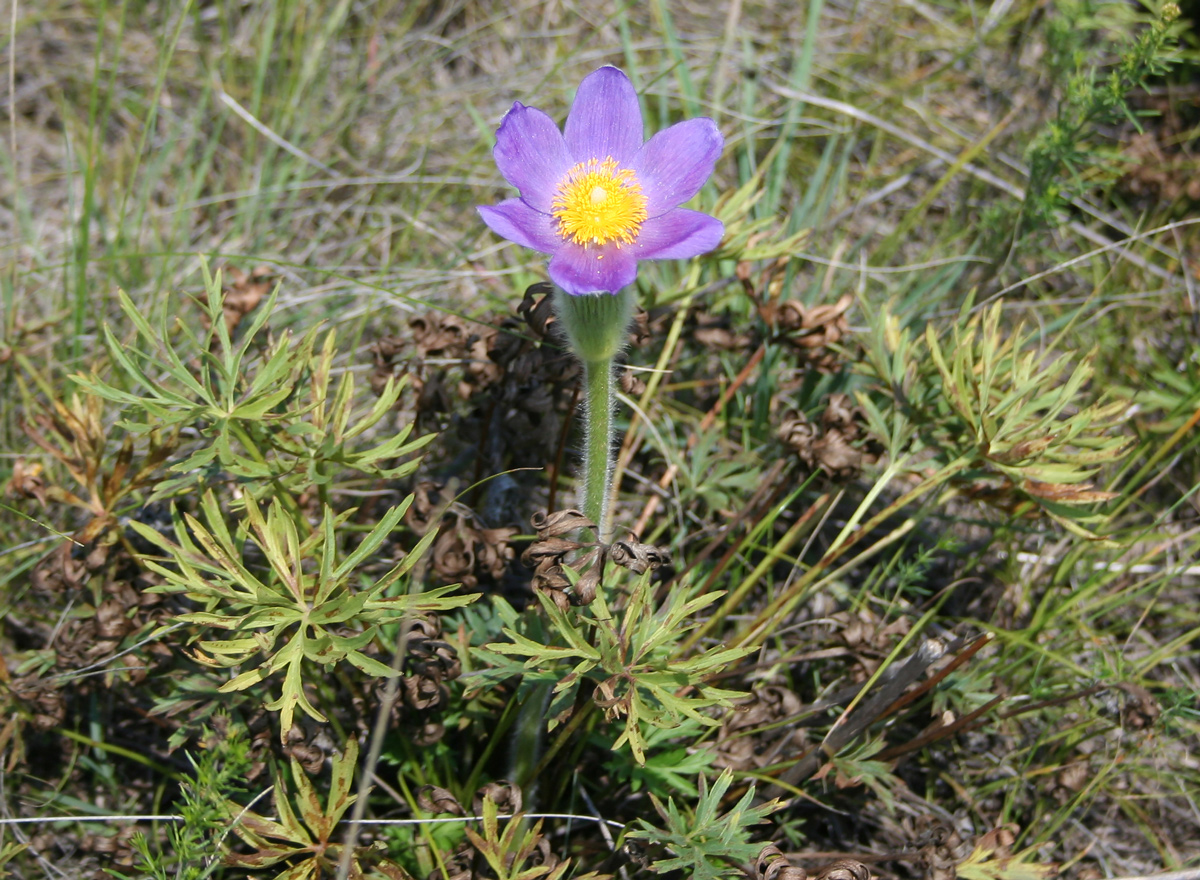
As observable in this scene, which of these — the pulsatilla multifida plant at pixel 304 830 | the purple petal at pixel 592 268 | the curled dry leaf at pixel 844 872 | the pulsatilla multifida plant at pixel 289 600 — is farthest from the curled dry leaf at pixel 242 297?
the curled dry leaf at pixel 844 872

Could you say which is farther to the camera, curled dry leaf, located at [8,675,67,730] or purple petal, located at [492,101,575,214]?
curled dry leaf, located at [8,675,67,730]

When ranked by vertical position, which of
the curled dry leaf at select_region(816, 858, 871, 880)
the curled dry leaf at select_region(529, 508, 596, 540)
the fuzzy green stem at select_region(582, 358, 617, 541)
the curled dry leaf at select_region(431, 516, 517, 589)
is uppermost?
the fuzzy green stem at select_region(582, 358, 617, 541)

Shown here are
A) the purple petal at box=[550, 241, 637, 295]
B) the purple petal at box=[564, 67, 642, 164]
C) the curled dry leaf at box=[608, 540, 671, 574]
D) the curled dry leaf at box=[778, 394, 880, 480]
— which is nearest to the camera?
the purple petal at box=[550, 241, 637, 295]

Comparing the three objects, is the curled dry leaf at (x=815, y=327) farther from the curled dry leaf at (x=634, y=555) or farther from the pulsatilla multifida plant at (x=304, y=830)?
the pulsatilla multifida plant at (x=304, y=830)

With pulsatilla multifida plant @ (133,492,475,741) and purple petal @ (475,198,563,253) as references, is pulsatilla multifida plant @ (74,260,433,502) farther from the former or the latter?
purple petal @ (475,198,563,253)

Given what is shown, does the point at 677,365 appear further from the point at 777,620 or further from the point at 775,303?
the point at 777,620

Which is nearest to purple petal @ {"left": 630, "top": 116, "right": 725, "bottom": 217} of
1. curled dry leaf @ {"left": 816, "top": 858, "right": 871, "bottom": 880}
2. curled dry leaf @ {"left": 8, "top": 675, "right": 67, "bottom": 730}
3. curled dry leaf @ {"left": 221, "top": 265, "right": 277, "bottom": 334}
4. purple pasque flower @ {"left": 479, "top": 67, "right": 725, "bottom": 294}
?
purple pasque flower @ {"left": 479, "top": 67, "right": 725, "bottom": 294}
